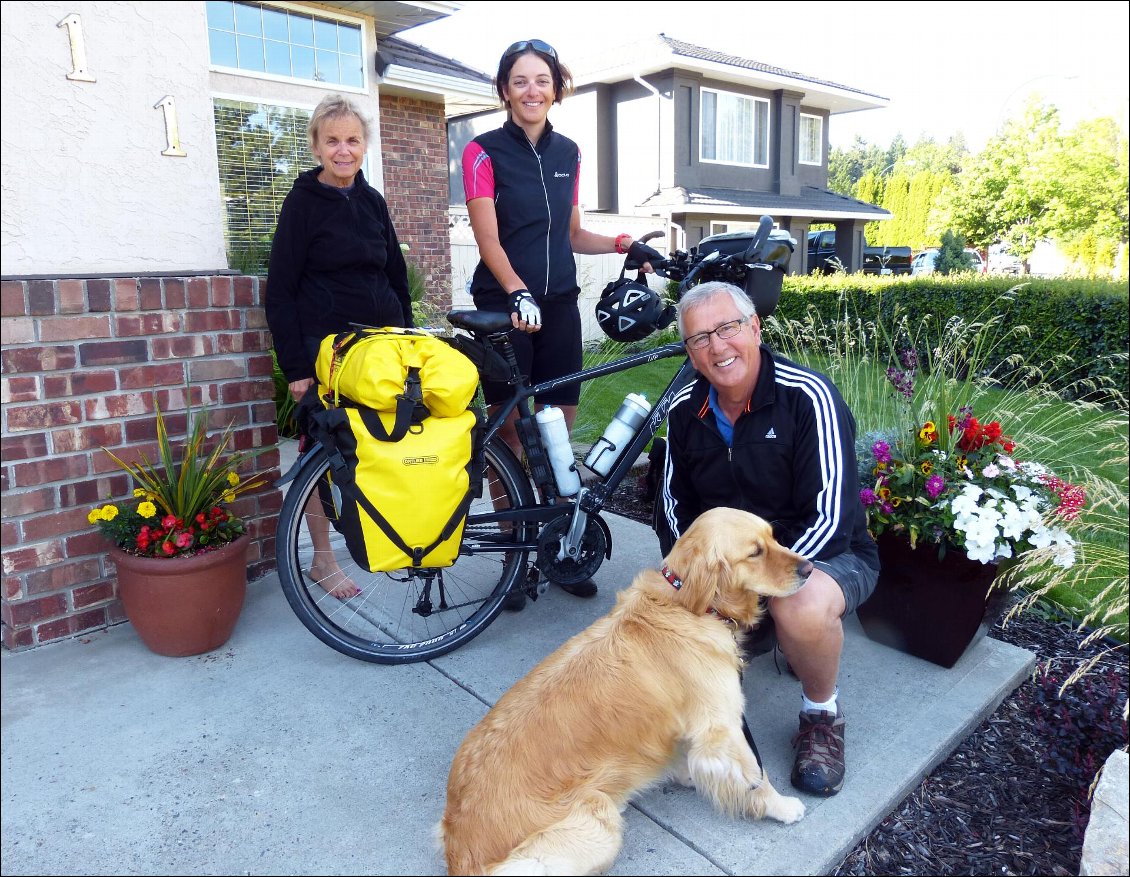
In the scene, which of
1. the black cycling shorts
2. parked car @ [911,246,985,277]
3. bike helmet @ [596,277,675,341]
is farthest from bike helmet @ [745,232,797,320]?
parked car @ [911,246,985,277]

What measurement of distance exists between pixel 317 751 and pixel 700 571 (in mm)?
1243

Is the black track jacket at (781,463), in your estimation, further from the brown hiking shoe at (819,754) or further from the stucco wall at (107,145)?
the stucco wall at (107,145)

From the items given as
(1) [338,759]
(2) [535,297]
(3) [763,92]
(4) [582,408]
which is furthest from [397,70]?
(3) [763,92]

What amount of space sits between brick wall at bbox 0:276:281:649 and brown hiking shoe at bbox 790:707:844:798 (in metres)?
2.43

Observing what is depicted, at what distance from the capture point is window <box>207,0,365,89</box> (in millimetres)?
7977

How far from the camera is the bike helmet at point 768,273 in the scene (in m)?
3.07

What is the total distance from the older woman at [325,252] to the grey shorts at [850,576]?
6.27 feet

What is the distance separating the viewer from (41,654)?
2701 mm

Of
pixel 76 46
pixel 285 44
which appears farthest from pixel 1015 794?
pixel 285 44

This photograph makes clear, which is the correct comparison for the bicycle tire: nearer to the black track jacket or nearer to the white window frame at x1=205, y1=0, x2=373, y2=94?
the black track jacket

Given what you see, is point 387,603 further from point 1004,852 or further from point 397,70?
point 397,70

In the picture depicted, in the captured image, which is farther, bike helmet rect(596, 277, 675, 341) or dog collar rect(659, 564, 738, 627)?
bike helmet rect(596, 277, 675, 341)

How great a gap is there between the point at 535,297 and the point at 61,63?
5.79ft

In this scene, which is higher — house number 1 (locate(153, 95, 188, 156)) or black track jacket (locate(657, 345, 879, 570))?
house number 1 (locate(153, 95, 188, 156))
